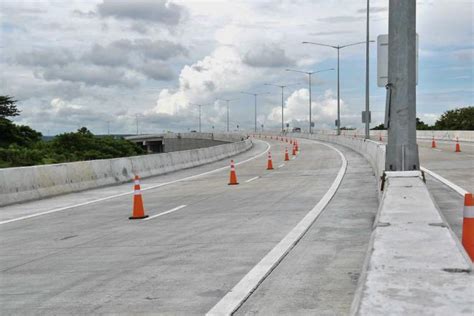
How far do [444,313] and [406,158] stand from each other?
908 centimetres

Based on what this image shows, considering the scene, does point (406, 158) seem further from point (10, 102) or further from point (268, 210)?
point (10, 102)

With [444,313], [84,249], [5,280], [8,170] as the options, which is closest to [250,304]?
[444,313]

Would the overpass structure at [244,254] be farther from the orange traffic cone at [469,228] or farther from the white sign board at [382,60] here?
the white sign board at [382,60]

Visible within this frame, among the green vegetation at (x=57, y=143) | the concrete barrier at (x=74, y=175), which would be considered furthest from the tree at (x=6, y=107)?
the concrete barrier at (x=74, y=175)

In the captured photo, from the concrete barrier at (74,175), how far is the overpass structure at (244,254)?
26 cm

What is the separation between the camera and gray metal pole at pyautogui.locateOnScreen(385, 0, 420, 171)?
41.1 ft

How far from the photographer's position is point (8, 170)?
16828 mm

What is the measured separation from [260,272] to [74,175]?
568 inches

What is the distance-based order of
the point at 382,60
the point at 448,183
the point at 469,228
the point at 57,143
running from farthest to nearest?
the point at 57,143 < the point at 448,183 < the point at 382,60 < the point at 469,228

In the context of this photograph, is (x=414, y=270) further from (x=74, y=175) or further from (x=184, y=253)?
(x=74, y=175)

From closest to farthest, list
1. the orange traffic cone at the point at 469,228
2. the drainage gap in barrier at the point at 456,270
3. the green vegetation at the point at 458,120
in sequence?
the drainage gap in barrier at the point at 456,270, the orange traffic cone at the point at 469,228, the green vegetation at the point at 458,120

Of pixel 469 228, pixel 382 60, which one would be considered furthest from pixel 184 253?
pixel 382 60

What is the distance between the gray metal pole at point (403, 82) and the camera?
12531 mm

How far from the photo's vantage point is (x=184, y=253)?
845cm
